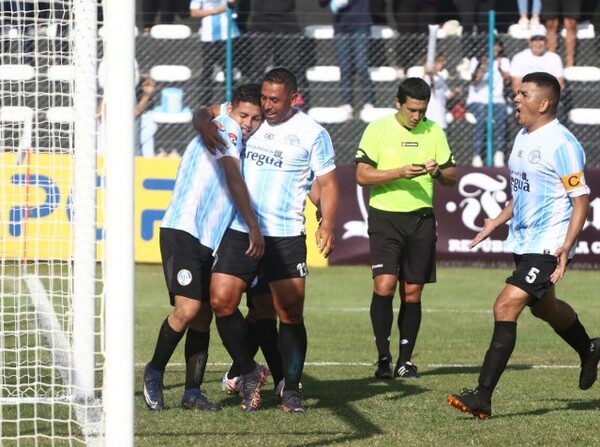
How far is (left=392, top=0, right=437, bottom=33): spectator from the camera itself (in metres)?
19.7

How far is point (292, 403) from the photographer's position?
26.6 ft

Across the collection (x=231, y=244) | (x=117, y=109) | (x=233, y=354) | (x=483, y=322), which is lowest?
(x=483, y=322)

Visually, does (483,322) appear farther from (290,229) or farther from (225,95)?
(225,95)

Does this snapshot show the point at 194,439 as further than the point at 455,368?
No

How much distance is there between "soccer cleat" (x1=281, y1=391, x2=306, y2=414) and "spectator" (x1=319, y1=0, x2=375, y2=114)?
463 inches

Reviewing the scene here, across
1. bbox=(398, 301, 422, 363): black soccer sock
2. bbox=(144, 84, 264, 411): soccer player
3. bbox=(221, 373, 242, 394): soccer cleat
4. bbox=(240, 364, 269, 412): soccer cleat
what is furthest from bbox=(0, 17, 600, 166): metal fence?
bbox=(240, 364, 269, 412): soccer cleat

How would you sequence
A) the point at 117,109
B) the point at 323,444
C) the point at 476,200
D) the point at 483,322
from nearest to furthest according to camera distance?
the point at 117,109 < the point at 323,444 < the point at 483,322 < the point at 476,200

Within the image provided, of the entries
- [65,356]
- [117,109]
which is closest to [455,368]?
[65,356]

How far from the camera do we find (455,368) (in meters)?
10.6

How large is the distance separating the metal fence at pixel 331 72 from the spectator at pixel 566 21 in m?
0.24

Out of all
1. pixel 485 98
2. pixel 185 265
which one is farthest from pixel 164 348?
pixel 485 98

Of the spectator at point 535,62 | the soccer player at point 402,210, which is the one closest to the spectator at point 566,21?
the spectator at point 535,62

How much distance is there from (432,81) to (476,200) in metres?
2.08

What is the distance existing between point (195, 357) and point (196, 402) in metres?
0.33
